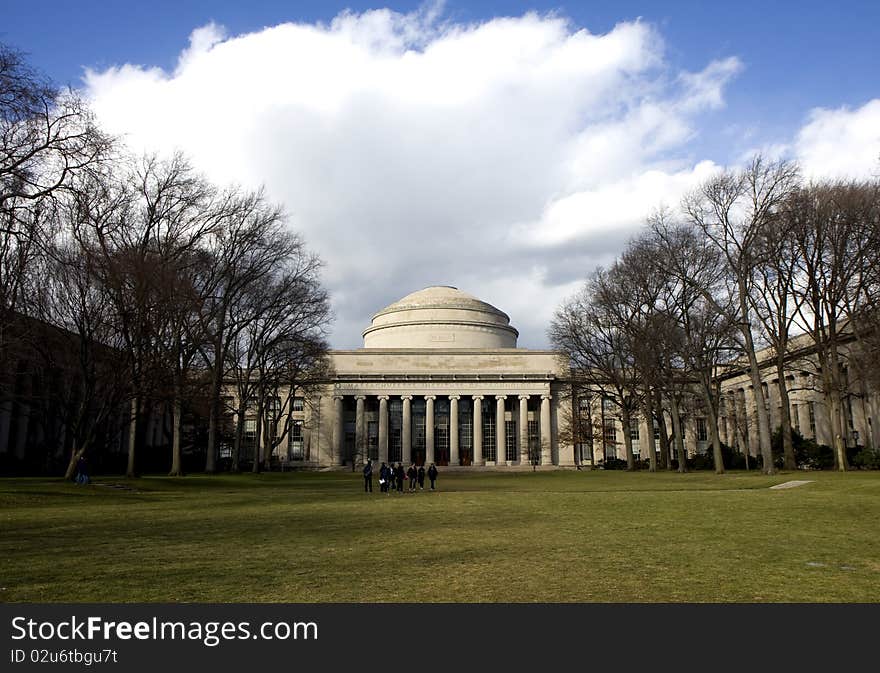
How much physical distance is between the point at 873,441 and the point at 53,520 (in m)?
54.8

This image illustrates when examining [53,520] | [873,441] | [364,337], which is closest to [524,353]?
[364,337]

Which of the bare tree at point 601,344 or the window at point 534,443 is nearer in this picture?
the bare tree at point 601,344

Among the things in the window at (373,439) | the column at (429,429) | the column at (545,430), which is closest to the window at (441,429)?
the column at (429,429)

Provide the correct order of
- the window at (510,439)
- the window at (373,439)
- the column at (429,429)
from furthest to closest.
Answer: the window at (510,439) < the window at (373,439) < the column at (429,429)

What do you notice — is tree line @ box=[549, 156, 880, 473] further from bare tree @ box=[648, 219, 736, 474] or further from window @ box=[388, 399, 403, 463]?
window @ box=[388, 399, 403, 463]

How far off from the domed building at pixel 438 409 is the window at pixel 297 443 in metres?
0.12

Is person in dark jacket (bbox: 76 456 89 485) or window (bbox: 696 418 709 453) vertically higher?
window (bbox: 696 418 709 453)

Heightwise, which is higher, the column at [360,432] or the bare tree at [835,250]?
the bare tree at [835,250]

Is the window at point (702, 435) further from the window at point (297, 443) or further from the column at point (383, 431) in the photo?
the window at point (297, 443)

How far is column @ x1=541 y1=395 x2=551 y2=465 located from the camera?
267ft

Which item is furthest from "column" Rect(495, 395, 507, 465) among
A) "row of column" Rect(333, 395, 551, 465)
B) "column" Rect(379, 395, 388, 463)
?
"column" Rect(379, 395, 388, 463)

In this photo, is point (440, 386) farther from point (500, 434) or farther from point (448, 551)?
point (448, 551)

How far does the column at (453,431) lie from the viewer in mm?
79250
